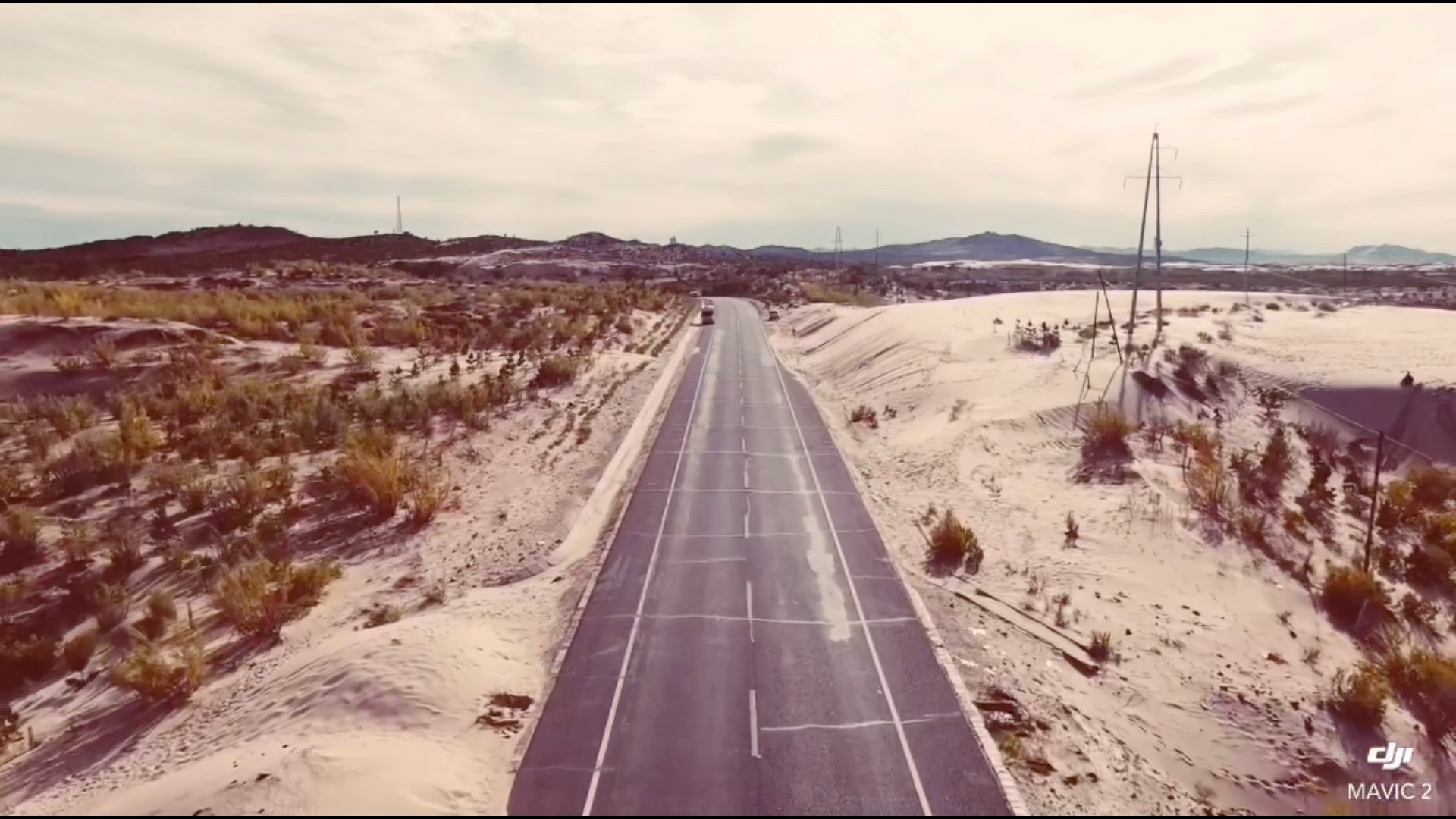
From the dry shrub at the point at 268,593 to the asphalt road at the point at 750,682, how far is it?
6201 mm

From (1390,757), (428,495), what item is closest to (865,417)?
(428,495)

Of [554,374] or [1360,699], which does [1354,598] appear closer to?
[1360,699]

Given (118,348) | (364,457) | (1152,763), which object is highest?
(118,348)

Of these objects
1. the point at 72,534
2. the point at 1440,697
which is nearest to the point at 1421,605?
the point at 1440,697

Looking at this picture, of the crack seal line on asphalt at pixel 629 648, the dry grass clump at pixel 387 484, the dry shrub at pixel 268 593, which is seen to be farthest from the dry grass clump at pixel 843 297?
the dry shrub at pixel 268 593

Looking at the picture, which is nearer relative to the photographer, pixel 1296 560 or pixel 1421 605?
pixel 1421 605

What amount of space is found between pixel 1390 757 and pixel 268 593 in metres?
21.6

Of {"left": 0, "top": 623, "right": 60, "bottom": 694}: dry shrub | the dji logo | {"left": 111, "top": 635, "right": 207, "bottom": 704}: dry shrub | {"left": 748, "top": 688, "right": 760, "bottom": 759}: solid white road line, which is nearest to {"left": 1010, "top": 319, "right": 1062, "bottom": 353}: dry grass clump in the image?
the dji logo

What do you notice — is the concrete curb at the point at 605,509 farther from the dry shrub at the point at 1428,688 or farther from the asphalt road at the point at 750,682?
the dry shrub at the point at 1428,688

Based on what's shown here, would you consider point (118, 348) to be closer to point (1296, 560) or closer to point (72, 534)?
point (72, 534)

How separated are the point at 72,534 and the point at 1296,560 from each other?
105 feet

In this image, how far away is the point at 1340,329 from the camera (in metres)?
50.7

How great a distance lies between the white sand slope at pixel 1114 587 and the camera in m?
13.0

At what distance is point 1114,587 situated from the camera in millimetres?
19125
